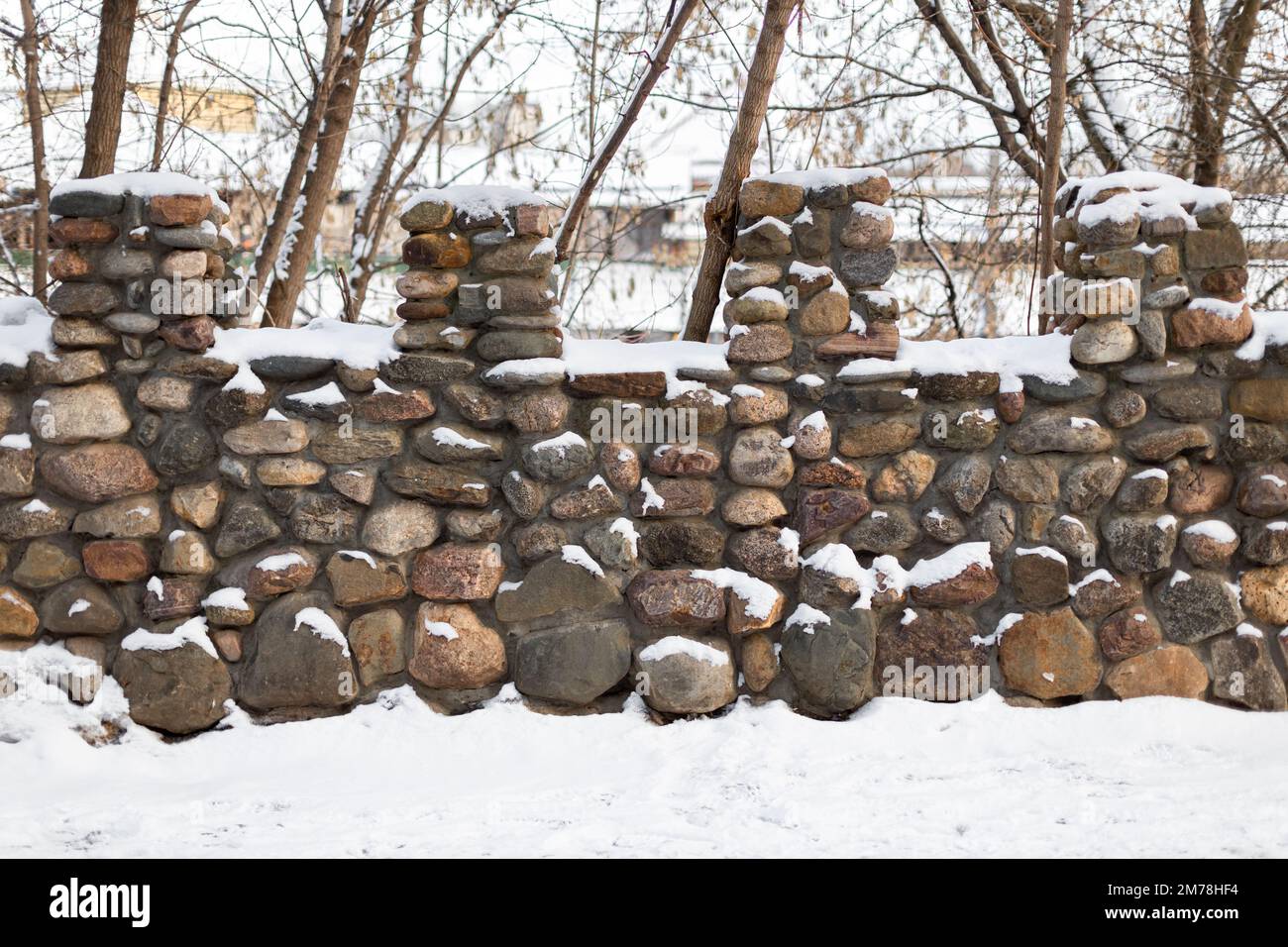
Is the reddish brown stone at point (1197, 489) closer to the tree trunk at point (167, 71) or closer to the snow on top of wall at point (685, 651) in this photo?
the snow on top of wall at point (685, 651)

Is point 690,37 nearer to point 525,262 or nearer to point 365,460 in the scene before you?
point 525,262

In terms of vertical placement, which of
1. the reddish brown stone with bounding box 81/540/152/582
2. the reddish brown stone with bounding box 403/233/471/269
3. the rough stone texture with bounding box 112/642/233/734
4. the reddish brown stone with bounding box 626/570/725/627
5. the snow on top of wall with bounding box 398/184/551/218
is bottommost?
the rough stone texture with bounding box 112/642/233/734

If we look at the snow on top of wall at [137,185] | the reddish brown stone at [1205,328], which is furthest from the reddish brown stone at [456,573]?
the reddish brown stone at [1205,328]

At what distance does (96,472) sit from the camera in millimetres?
4238

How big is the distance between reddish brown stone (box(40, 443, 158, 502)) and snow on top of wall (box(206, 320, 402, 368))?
0.44 m

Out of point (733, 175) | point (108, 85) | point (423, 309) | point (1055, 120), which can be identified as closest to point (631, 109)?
point (733, 175)

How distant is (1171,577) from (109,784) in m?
3.50

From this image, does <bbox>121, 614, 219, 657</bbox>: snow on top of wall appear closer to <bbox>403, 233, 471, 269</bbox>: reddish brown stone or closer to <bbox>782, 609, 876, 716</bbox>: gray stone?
<bbox>403, 233, 471, 269</bbox>: reddish brown stone

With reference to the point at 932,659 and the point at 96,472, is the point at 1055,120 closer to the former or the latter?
the point at 932,659

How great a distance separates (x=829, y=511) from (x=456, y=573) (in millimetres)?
1276

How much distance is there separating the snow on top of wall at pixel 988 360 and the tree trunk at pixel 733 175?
3.18 feet

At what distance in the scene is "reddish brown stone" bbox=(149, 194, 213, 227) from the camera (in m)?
4.22

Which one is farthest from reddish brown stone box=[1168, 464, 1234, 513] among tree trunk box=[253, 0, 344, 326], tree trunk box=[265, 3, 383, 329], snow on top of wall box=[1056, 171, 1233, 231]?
tree trunk box=[265, 3, 383, 329]
